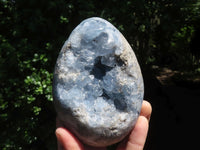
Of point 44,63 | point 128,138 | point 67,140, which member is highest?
point 44,63

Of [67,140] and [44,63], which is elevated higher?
[44,63]

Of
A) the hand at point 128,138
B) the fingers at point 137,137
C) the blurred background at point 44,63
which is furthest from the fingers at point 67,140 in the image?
the blurred background at point 44,63

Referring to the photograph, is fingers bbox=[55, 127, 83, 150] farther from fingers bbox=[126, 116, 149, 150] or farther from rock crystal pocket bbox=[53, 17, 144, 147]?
fingers bbox=[126, 116, 149, 150]

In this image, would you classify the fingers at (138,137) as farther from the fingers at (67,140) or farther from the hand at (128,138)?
the fingers at (67,140)

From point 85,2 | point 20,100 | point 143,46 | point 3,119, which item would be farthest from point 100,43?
point 143,46

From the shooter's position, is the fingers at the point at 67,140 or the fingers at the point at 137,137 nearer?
the fingers at the point at 67,140

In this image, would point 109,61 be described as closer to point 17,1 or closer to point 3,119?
point 3,119

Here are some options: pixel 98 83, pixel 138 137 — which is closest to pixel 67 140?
pixel 98 83

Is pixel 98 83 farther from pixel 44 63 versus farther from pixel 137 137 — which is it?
pixel 44 63
